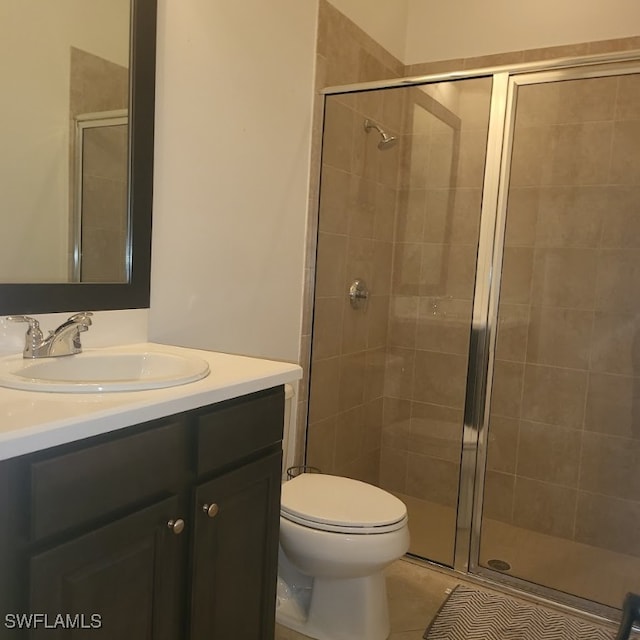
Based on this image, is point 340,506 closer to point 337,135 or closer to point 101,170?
point 101,170

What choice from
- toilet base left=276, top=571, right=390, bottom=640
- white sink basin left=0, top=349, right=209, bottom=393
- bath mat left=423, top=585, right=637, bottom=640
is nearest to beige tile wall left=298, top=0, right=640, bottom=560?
bath mat left=423, top=585, right=637, bottom=640

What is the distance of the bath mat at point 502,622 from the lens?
1.93 metres

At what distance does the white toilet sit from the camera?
1.71m

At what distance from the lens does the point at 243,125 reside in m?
2.00

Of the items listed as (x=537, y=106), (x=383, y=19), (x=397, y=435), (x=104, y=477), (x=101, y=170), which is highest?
(x=383, y=19)

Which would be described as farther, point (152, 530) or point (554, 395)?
point (554, 395)

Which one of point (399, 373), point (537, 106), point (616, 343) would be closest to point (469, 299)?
point (399, 373)

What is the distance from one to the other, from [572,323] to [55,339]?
2114 mm

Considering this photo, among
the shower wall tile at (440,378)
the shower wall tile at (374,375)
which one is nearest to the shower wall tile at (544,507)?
the shower wall tile at (440,378)

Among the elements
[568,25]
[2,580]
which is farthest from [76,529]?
[568,25]

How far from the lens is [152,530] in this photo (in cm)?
109

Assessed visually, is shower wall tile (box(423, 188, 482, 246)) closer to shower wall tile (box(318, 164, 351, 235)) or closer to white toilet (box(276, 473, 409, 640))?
Answer: shower wall tile (box(318, 164, 351, 235))

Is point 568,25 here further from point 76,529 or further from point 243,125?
point 76,529

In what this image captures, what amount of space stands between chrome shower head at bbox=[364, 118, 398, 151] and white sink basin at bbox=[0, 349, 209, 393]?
155 centimetres
